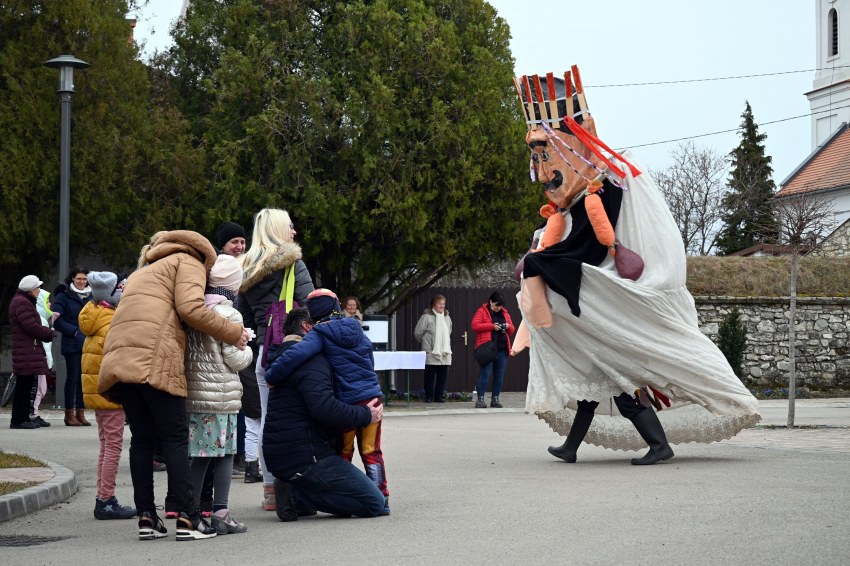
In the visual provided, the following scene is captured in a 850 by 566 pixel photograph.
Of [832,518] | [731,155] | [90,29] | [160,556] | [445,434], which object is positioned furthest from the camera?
[731,155]

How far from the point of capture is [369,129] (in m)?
17.8

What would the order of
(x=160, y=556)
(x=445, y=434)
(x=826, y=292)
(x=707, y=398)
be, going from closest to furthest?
(x=160, y=556), (x=707, y=398), (x=445, y=434), (x=826, y=292)

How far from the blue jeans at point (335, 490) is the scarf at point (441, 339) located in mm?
12645

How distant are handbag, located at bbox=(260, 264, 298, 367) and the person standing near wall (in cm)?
1054

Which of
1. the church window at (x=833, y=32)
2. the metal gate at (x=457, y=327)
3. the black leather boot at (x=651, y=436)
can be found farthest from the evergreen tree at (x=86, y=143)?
the church window at (x=833, y=32)

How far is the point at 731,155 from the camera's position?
2165 inches

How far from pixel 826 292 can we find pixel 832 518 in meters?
19.0

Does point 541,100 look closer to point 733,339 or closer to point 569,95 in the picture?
point 569,95

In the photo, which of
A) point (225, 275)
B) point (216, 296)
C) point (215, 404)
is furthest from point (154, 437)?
point (225, 275)

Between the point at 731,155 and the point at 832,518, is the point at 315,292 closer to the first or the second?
the point at 832,518

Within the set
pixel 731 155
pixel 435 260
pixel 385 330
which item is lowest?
pixel 385 330

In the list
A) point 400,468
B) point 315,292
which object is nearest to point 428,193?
point 400,468

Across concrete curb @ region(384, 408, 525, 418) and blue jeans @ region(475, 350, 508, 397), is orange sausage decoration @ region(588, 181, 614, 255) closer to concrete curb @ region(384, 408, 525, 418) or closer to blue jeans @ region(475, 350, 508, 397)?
concrete curb @ region(384, 408, 525, 418)

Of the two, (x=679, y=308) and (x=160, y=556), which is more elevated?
(x=679, y=308)
